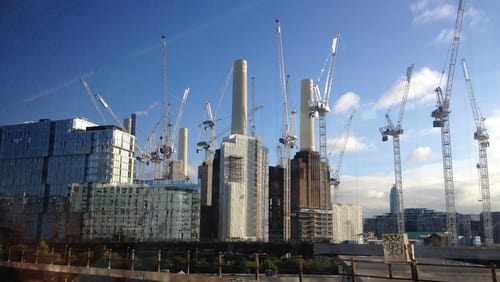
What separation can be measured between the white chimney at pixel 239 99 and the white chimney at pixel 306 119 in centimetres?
1219

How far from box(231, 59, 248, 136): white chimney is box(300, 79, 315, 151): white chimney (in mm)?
12192

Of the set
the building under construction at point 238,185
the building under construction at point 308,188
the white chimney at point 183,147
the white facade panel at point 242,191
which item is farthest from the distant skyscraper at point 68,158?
the building under construction at point 308,188

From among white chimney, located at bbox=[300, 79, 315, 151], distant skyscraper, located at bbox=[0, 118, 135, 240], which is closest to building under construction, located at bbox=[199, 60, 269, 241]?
white chimney, located at bbox=[300, 79, 315, 151]

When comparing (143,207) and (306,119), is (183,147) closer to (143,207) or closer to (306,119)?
(306,119)

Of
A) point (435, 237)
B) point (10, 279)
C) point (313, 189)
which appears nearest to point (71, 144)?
point (435, 237)

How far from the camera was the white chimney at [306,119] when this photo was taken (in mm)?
76312

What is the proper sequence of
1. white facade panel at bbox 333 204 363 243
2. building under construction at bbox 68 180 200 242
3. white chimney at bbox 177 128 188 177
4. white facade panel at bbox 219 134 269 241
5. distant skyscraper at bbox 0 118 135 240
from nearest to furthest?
distant skyscraper at bbox 0 118 135 240, building under construction at bbox 68 180 200 242, white facade panel at bbox 219 134 269 241, white facade panel at bbox 333 204 363 243, white chimney at bbox 177 128 188 177

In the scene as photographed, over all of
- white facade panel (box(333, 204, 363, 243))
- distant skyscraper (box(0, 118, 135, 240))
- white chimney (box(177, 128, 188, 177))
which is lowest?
white facade panel (box(333, 204, 363, 243))

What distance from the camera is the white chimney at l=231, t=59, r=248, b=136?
220 feet

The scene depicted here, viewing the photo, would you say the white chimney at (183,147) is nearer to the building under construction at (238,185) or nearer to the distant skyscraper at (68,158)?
the building under construction at (238,185)

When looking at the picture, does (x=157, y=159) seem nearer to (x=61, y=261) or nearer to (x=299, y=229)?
(x=299, y=229)

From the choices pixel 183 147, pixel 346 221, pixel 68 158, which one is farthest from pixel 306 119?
pixel 68 158

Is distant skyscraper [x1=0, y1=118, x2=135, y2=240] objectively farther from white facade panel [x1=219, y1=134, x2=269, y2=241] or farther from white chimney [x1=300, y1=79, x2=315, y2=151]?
white chimney [x1=300, y1=79, x2=315, y2=151]

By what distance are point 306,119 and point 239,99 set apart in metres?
16.7
